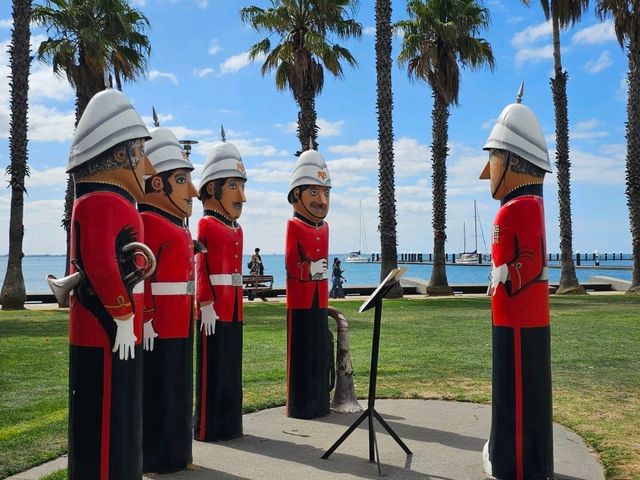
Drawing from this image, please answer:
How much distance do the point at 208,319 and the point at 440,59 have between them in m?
18.1

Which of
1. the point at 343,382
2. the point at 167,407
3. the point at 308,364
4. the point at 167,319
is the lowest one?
the point at 343,382

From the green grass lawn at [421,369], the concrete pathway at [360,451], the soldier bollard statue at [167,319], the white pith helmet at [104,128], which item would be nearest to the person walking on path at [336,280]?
the green grass lawn at [421,369]

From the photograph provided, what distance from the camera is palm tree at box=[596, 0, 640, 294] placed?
71.2ft

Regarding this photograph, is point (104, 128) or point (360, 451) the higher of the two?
point (104, 128)

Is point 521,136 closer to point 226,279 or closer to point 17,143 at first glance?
point 226,279

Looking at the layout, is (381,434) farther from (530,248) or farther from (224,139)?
(224,139)

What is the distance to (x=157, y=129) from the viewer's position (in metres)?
5.96

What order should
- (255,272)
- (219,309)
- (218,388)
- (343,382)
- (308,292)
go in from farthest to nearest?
(255,272) < (343,382) < (308,292) < (219,309) < (218,388)

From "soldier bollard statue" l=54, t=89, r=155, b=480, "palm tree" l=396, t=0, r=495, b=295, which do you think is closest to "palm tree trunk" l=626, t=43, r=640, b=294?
"palm tree" l=396, t=0, r=495, b=295

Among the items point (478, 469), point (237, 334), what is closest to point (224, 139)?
point (237, 334)

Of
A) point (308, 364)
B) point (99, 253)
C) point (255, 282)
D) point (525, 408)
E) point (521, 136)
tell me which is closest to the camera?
point (99, 253)

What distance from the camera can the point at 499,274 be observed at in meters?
5.09

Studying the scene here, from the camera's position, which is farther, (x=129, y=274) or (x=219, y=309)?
(x=219, y=309)

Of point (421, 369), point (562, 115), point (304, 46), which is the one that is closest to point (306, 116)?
point (304, 46)
